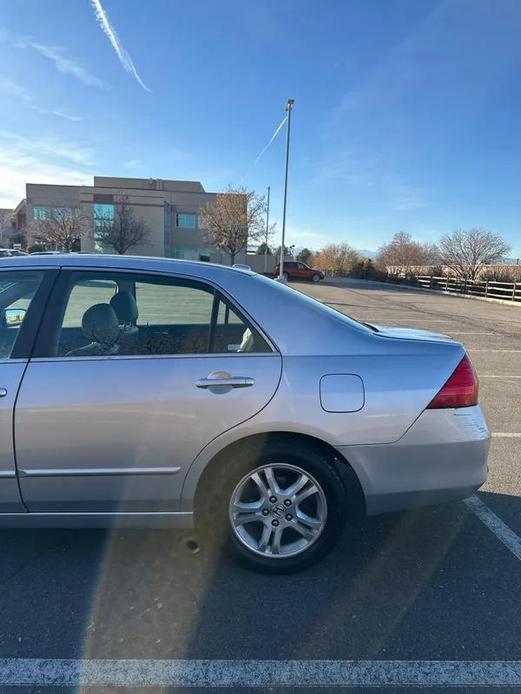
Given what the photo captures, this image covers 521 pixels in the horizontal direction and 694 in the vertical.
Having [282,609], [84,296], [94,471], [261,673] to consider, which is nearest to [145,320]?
[84,296]

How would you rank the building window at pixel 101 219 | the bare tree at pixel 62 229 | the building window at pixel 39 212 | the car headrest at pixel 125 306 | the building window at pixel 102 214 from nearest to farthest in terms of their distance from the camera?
the car headrest at pixel 125 306
the bare tree at pixel 62 229
the building window at pixel 101 219
the building window at pixel 102 214
the building window at pixel 39 212

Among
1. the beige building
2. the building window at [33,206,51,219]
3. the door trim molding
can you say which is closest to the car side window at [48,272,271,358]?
the door trim molding

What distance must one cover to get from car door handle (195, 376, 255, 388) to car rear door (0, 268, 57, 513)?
3.03 ft

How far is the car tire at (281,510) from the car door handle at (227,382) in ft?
1.11

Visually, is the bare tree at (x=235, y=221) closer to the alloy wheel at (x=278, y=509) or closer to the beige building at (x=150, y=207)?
the beige building at (x=150, y=207)

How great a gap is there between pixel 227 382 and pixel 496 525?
214 cm

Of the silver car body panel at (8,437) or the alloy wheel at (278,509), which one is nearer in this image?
the silver car body panel at (8,437)

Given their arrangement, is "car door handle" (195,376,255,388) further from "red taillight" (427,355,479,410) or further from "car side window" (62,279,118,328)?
"red taillight" (427,355,479,410)

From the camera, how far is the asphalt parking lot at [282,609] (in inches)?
82.0

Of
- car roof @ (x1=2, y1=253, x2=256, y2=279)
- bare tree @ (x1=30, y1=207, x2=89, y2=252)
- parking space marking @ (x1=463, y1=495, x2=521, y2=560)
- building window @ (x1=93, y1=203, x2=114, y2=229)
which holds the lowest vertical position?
parking space marking @ (x1=463, y1=495, x2=521, y2=560)

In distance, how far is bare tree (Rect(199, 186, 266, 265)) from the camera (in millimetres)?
43250

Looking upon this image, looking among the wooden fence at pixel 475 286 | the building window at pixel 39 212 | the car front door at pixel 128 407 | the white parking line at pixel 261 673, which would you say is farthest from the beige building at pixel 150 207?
the white parking line at pixel 261 673

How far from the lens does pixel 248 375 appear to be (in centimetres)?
250

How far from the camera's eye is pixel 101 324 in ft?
9.39
